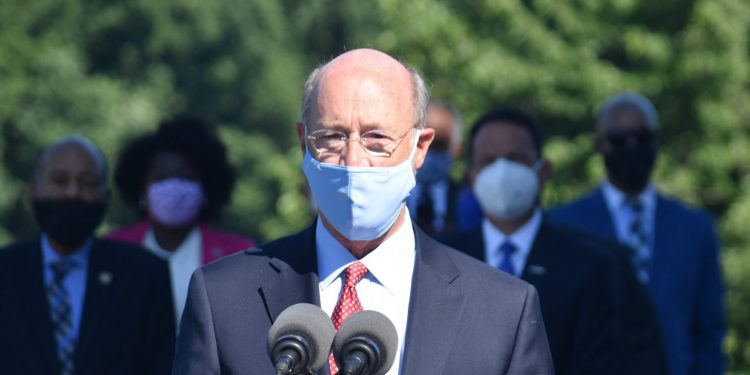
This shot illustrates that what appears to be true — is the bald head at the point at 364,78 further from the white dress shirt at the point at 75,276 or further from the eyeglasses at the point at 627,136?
the eyeglasses at the point at 627,136

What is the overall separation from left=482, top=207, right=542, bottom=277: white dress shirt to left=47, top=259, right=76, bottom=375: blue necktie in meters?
1.89

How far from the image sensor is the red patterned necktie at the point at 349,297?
4.54 meters

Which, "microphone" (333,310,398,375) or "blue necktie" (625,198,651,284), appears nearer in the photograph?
"microphone" (333,310,398,375)

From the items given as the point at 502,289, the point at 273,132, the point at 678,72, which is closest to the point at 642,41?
the point at 678,72

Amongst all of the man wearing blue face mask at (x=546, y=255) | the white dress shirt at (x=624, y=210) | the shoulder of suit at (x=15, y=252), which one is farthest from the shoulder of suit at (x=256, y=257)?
the white dress shirt at (x=624, y=210)

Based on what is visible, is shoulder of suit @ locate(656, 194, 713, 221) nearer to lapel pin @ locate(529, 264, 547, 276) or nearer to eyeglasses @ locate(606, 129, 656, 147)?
eyeglasses @ locate(606, 129, 656, 147)

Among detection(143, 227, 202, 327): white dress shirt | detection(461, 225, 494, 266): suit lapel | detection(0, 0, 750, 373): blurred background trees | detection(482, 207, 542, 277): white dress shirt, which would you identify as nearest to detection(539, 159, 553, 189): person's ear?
detection(482, 207, 542, 277): white dress shirt

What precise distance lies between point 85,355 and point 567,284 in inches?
83.2

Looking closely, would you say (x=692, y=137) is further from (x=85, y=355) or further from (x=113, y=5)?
(x=113, y=5)

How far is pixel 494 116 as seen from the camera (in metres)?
8.13

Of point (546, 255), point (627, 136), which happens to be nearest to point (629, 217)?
point (627, 136)

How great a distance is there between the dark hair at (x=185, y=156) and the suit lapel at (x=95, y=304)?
6.00 feet

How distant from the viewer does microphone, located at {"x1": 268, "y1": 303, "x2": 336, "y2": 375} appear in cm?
382

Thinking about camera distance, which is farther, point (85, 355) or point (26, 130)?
point (26, 130)
